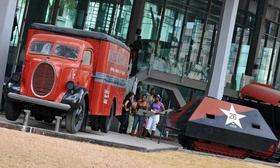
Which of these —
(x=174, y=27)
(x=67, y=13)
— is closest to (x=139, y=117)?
(x=67, y=13)

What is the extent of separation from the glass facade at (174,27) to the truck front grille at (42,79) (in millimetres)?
8991

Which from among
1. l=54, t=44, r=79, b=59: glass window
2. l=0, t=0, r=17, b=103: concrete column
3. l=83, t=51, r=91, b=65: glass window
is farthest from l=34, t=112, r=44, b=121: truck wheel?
l=83, t=51, r=91, b=65: glass window

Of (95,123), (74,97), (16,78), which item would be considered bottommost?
(95,123)

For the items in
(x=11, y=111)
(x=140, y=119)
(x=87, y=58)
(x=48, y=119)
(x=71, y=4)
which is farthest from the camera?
(x=71, y=4)

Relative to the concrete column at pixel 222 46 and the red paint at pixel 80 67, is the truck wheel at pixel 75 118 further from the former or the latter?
the concrete column at pixel 222 46

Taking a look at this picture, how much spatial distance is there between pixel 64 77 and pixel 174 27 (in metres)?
17.7

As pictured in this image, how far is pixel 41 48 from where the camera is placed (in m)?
17.7

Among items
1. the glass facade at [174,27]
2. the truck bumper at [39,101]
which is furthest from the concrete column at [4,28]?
the glass facade at [174,27]

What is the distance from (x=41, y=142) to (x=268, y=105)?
42.8 feet

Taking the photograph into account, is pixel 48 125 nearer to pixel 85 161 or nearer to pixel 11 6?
pixel 11 6

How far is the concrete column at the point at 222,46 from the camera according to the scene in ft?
83.7

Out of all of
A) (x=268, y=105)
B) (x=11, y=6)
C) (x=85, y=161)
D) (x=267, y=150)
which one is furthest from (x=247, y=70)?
(x=85, y=161)

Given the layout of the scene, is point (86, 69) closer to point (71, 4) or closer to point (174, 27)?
point (71, 4)

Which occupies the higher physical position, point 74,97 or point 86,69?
point 86,69
